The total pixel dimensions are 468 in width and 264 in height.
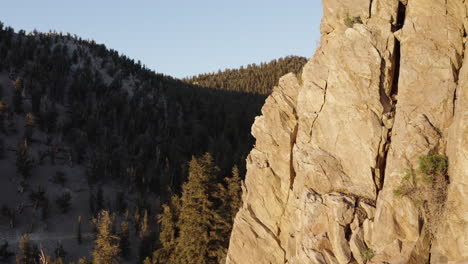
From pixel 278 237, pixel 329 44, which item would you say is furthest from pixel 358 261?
pixel 329 44

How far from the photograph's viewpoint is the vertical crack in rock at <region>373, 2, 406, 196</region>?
19.0m

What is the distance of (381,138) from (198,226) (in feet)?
71.9

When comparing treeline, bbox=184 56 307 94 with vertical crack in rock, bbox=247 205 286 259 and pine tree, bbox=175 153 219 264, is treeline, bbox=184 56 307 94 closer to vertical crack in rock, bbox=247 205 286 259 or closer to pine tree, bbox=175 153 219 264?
pine tree, bbox=175 153 219 264

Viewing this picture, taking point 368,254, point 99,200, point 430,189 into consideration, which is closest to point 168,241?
point 99,200

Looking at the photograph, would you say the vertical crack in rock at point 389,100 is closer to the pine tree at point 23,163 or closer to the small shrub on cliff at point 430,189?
the small shrub on cliff at point 430,189

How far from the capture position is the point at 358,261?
1759cm

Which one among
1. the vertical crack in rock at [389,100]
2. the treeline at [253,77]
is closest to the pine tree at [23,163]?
the vertical crack in rock at [389,100]

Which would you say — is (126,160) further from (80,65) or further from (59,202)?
(80,65)

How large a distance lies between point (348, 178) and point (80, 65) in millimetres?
97792

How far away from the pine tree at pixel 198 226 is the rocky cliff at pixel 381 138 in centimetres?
1321

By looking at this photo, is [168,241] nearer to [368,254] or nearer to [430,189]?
[368,254]

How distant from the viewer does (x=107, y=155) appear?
246ft

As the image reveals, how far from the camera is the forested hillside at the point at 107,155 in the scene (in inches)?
1635

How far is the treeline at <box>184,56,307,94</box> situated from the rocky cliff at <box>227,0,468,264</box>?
338 ft
